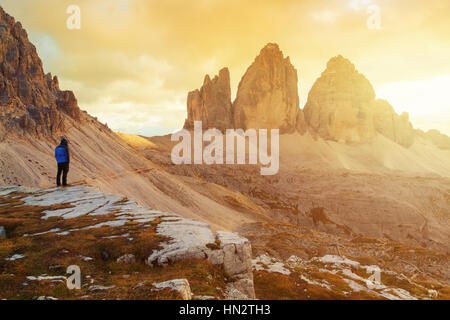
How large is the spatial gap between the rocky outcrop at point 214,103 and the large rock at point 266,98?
5970mm

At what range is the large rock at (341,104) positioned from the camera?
16262 centimetres

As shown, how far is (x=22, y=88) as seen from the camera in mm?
49531

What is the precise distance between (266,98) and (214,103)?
30.9 m

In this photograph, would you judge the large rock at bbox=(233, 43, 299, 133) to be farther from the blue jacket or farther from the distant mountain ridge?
the blue jacket

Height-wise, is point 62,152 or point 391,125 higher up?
point 391,125

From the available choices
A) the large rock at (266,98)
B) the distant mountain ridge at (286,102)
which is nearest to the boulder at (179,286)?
the large rock at (266,98)

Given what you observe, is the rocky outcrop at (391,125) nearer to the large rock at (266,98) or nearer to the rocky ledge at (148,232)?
the large rock at (266,98)

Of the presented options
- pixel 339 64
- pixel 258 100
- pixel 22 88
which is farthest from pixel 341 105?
pixel 22 88

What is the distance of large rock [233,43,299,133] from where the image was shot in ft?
509

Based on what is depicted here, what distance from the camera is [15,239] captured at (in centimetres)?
1363

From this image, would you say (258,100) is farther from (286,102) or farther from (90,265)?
(90,265)

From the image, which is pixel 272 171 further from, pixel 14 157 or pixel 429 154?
pixel 429 154

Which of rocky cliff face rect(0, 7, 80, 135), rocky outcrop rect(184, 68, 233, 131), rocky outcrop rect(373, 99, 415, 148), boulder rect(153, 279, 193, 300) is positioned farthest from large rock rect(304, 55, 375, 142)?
boulder rect(153, 279, 193, 300)

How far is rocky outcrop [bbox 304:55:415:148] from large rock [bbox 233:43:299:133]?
1750 centimetres
